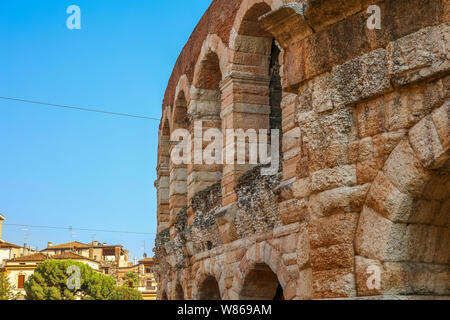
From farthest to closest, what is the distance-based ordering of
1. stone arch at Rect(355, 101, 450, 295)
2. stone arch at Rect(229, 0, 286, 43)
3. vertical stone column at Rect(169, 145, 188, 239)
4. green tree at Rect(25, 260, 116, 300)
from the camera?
1. green tree at Rect(25, 260, 116, 300)
2. vertical stone column at Rect(169, 145, 188, 239)
3. stone arch at Rect(229, 0, 286, 43)
4. stone arch at Rect(355, 101, 450, 295)

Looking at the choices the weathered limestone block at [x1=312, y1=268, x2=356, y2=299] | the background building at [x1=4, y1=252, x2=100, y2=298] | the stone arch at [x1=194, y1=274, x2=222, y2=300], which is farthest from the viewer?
the background building at [x1=4, y1=252, x2=100, y2=298]

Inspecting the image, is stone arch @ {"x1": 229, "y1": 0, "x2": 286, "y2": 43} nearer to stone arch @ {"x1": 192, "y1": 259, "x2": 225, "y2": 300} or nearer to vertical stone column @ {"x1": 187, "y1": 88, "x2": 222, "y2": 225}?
vertical stone column @ {"x1": 187, "y1": 88, "x2": 222, "y2": 225}

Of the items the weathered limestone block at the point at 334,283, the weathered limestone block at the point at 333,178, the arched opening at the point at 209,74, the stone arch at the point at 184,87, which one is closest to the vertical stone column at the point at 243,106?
the arched opening at the point at 209,74

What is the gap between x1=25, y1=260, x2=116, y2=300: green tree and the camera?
42.3 meters

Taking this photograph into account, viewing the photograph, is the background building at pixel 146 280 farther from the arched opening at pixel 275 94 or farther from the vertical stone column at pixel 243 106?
the vertical stone column at pixel 243 106

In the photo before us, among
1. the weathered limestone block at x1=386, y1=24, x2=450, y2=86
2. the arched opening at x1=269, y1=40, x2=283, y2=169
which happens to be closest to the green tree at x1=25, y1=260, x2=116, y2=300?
the arched opening at x1=269, y1=40, x2=283, y2=169

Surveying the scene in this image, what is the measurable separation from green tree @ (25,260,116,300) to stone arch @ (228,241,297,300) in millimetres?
33953

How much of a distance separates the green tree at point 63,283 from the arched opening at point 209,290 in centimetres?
3184

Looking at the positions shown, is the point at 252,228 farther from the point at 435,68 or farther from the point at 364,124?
the point at 435,68

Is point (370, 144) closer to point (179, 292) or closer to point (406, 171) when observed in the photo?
point (406, 171)

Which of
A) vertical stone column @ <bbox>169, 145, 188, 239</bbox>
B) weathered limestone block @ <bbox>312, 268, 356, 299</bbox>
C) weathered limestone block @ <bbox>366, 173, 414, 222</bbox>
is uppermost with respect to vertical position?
vertical stone column @ <bbox>169, 145, 188, 239</bbox>

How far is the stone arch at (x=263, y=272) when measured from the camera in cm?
703

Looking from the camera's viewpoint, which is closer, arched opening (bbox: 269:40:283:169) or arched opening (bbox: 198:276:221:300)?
arched opening (bbox: 269:40:283:169)
